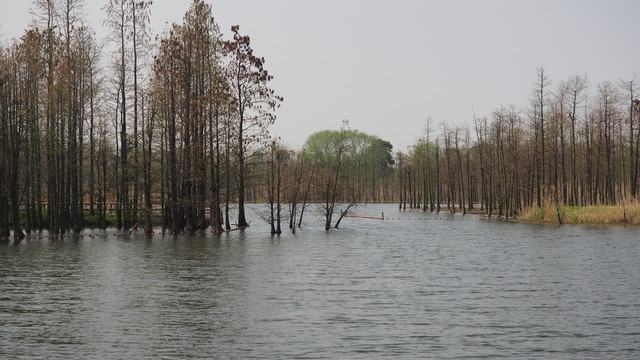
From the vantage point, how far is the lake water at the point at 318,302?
43.8 ft

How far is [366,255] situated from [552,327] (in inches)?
706

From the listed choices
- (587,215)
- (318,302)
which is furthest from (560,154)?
(318,302)

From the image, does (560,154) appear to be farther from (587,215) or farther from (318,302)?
(318,302)

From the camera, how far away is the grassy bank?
160 ft

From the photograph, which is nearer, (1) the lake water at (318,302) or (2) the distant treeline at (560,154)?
(1) the lake water at (318,302)

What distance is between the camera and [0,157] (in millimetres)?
38344

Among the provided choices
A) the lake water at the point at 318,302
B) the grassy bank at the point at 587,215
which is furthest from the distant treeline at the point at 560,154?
the lake water at the point at 318,302

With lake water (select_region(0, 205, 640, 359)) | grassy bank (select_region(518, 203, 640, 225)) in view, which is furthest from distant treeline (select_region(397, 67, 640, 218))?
lake water (select_region(0, 205, 640, 359))

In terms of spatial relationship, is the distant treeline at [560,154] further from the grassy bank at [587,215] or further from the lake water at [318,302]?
the lake water at [318,302]

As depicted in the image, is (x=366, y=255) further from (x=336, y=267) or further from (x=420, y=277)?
(x=420, y=277)

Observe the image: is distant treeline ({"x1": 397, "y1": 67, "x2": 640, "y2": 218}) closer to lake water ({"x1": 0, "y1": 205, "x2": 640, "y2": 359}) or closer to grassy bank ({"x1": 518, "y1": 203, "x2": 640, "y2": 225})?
grassy bank ({"x1": 518, "y1": 203, "x2": 640, "y2": 225})

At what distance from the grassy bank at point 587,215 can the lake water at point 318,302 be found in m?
15.4

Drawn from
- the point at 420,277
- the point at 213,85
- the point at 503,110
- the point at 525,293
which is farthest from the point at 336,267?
the point at 503,110

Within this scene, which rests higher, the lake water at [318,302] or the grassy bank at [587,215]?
the grassy bank at [587,215]
